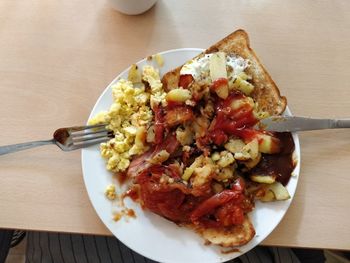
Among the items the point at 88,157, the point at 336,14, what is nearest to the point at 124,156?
the point at 88,157

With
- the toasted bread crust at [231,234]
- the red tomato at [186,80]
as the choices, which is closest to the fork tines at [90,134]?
the red tomato at [186,80]

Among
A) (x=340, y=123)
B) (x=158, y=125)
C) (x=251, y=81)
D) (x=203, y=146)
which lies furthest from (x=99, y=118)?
(x=340, y=123)

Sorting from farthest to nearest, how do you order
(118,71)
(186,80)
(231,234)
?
(118,71) → (186,80) → (231,234)

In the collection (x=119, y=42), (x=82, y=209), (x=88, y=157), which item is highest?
(x=119, y=42)

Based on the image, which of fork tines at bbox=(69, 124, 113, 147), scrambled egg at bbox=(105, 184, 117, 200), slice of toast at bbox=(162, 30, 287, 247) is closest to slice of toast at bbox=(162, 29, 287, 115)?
slice of toast at bbox=(162, 30, 287, 247)

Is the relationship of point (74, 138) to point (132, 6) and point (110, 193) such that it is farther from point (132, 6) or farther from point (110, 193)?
point (132, 6)

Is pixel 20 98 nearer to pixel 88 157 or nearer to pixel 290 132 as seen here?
pixel 88 157

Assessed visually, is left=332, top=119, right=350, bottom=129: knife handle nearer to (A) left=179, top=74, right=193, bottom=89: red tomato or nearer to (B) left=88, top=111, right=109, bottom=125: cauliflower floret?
(A) left=179, top=74, right=193, bottom=89: red tomato
